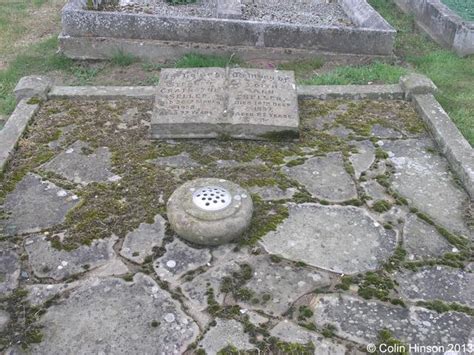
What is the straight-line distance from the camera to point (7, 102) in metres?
5.23

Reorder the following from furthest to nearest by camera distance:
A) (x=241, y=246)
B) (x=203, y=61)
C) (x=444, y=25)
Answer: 1. (x=444, y=25)
2. (x=203, y=61)
3. (x=241, y=246)

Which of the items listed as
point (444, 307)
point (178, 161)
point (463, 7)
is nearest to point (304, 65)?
point (178, 161)

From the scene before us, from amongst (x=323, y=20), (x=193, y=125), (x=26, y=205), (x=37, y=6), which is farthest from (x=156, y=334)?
(x=37, y=6)

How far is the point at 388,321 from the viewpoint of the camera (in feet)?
8.63

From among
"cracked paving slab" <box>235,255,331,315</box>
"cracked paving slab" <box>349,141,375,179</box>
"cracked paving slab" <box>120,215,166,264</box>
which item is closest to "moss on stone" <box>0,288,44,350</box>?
"cracked paving slab" <box>120,215,166,264</box>

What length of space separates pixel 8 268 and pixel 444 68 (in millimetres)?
5238

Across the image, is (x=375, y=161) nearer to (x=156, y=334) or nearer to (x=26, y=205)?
(x=156, y=334)

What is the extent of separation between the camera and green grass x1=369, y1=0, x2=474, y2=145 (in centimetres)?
492

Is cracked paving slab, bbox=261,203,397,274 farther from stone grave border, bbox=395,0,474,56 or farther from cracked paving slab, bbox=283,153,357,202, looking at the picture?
stone grave border, bbox=395,0,474,56

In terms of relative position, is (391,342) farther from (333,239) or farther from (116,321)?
(116,321)

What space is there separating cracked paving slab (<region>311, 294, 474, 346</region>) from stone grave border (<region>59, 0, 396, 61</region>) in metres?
3.97

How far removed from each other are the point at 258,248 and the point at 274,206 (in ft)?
1.42

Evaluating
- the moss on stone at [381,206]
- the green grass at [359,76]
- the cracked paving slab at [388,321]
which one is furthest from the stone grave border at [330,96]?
the cracked paving slab at [388,321]

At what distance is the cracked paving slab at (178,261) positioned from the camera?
9.48ft
